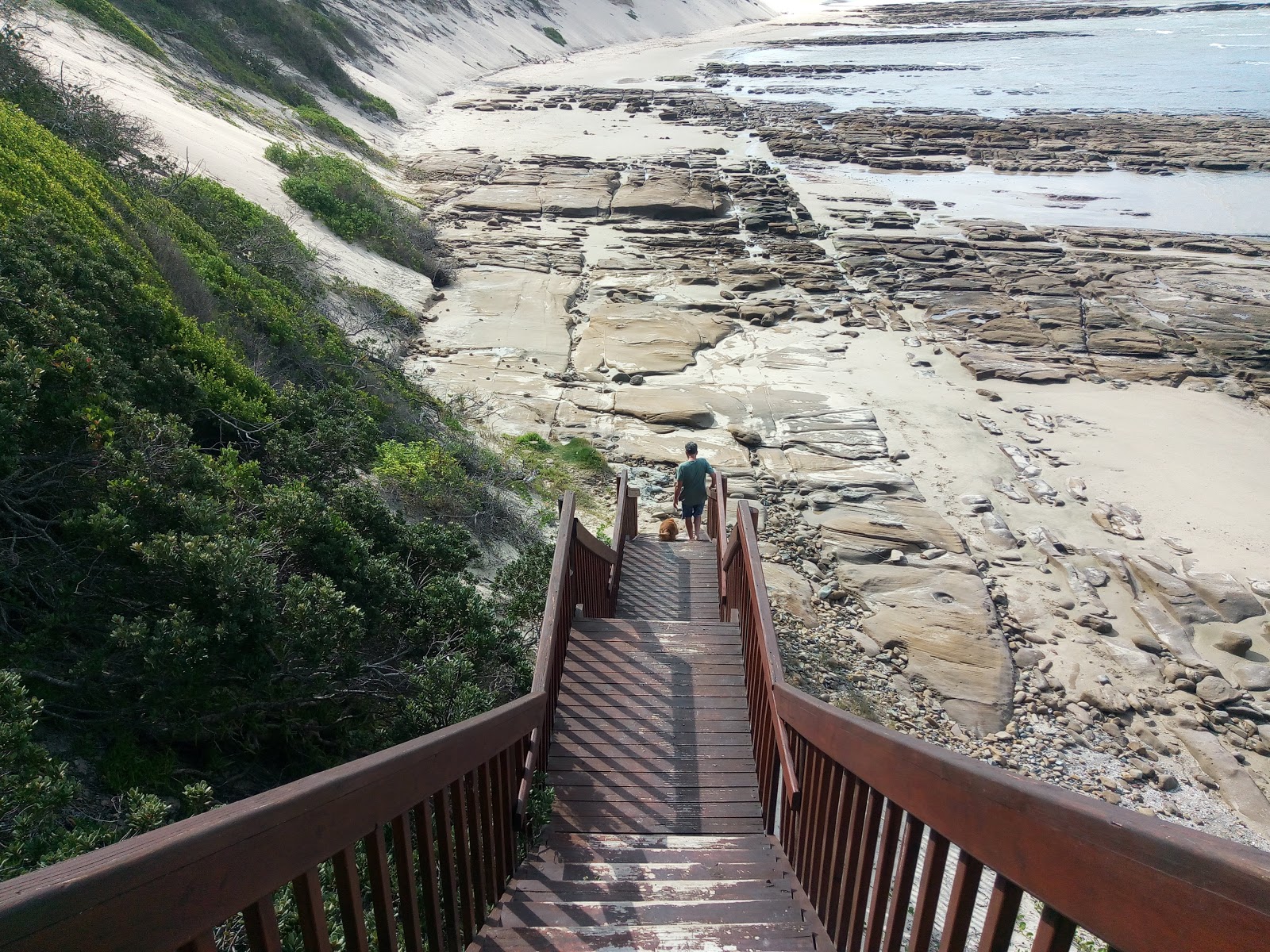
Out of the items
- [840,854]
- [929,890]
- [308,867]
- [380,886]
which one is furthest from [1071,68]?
[308,867]

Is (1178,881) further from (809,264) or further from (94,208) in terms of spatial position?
(809,264)

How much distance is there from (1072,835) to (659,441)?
1226 centimetres

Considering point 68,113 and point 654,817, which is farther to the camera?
point 68,113

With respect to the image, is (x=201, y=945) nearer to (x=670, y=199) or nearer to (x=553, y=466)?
(x=553, y=466)

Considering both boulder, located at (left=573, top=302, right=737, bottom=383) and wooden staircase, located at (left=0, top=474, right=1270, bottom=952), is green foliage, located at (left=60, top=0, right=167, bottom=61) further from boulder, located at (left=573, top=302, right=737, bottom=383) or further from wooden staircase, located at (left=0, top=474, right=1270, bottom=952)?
wooden staircase, located at (left=0, top=474, right=1270, bottom=952)

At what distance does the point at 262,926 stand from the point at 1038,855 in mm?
1234

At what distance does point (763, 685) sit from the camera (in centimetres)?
411

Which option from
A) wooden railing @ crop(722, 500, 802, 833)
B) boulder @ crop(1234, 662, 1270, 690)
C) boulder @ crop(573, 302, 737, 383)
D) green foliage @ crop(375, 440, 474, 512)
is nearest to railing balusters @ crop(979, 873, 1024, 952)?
wooden railing @ crop(722, 500, 802, 833)

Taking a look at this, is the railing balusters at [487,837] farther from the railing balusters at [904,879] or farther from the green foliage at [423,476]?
the green foliage at [423,476]

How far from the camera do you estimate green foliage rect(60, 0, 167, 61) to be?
18781 millimetres

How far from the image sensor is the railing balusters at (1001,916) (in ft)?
4.46

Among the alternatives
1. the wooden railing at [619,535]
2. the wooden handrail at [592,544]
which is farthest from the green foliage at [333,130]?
the wooden handrail at [592,544]

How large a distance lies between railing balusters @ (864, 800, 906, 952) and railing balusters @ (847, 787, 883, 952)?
0.05 m

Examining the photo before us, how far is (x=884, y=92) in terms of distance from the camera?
164 feet
